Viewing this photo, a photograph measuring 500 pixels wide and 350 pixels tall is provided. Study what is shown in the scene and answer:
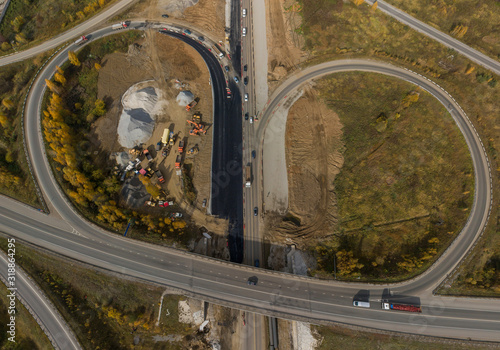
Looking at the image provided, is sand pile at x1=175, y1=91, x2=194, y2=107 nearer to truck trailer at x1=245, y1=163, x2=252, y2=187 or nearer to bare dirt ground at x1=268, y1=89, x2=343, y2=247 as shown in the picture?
truck trailer at x1=245, y1=163, x2=252, y2=187

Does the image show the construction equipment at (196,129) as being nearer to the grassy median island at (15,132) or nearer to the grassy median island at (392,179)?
the grassy median island at (392,179)

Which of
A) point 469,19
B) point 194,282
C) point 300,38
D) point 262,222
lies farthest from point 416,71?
point 194,282

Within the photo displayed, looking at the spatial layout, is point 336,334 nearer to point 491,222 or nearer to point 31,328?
point 491,222

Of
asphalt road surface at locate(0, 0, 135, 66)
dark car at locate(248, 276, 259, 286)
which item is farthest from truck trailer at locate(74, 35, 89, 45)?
dark car at locate(248, 276, 259, 286)

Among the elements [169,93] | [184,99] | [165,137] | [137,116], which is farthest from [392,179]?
[137,116]

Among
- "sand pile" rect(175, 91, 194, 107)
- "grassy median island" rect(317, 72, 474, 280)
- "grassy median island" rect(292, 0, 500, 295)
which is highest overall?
"grassy median island" rect(292, 0, 500, 295)

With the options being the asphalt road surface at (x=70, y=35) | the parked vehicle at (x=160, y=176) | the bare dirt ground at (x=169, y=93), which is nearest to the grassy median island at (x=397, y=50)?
the bare dirt ground at (x=169, y=93)

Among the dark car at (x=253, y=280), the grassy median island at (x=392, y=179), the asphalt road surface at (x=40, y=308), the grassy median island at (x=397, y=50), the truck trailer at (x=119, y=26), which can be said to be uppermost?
the truck trailer at (x=119, y=26)
